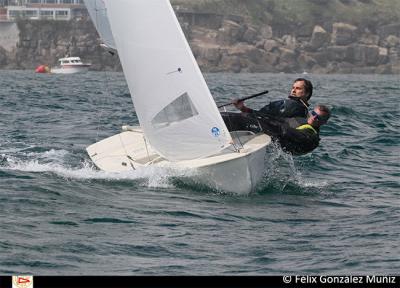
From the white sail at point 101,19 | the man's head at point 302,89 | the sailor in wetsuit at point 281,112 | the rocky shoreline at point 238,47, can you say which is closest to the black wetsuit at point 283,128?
the sailor in wetsuit at point 281,112

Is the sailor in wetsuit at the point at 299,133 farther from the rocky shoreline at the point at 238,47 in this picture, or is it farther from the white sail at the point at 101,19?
the rocky shoreline at the point at 238,47

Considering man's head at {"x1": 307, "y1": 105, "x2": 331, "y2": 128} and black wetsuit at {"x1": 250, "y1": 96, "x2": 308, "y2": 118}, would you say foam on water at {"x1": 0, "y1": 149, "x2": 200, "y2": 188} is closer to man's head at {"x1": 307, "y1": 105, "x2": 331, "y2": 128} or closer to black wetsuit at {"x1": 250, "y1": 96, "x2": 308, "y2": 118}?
black wetsuit at {"x1": 250, "y1": 96, "x2": 308, "y2": 118}

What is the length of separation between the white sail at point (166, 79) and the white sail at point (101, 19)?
85 centimetres

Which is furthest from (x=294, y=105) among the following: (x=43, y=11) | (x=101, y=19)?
(x=43, y=11)

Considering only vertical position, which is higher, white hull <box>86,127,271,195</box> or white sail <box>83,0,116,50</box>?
white sail <box>83,0,116,50</box>

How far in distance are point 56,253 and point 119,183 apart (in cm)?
381

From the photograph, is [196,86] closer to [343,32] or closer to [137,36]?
[137,36]

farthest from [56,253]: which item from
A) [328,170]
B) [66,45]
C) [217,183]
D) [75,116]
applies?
[66,45]

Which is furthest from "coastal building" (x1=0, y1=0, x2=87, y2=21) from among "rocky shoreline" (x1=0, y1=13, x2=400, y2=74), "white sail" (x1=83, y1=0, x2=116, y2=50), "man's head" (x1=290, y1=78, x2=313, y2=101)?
"man's head" (x1=290, y1=78, x2=313, y2=101)

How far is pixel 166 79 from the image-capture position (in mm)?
11539

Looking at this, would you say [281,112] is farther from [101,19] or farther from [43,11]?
[43,11]

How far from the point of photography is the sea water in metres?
7.90

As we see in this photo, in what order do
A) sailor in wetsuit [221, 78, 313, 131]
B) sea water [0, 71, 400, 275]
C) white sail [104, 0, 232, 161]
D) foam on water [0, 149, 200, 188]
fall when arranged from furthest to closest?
1. sailor in wetsuit [221, 78, 313, 131]
2. foam on water [0, 149, 200, 188]
3. white sail [104, 0, 232, 161]
4. sea water [0, 71, 400, 275]

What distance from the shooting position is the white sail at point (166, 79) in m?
11.5
